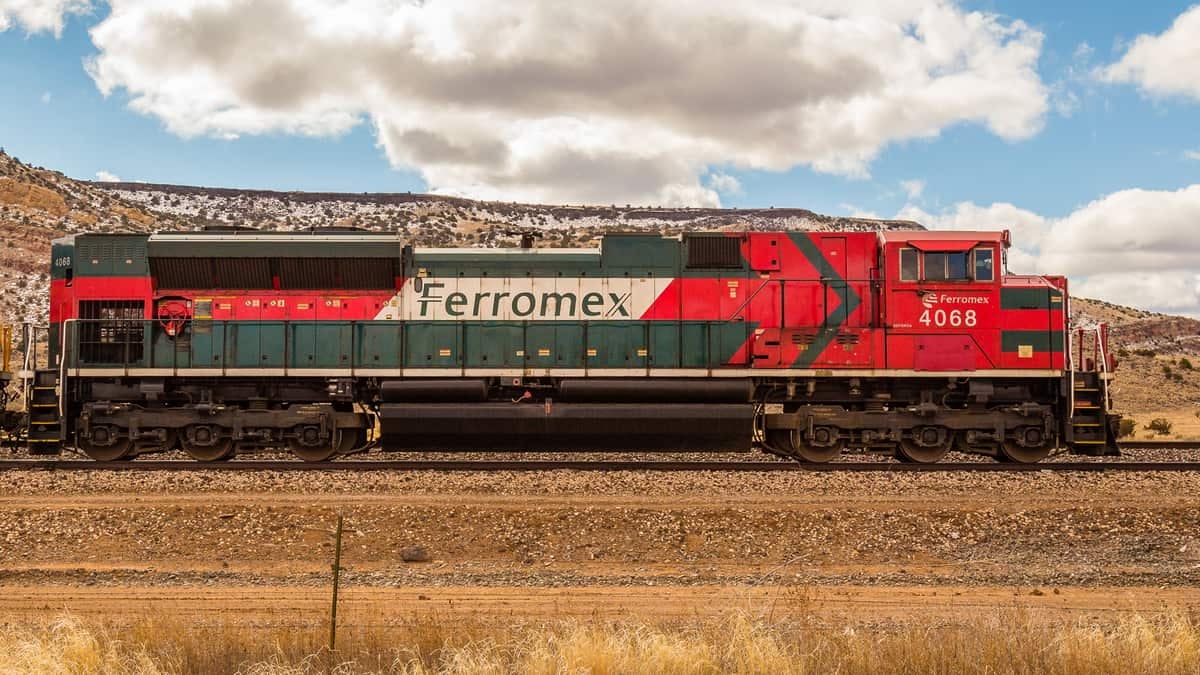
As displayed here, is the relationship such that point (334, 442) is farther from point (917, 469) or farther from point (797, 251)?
point (917, 469)

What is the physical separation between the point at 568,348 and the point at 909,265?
5749mm

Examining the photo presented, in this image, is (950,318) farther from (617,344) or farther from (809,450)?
(617,344)

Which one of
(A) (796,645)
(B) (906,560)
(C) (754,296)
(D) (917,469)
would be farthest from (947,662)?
(C) (754,296)

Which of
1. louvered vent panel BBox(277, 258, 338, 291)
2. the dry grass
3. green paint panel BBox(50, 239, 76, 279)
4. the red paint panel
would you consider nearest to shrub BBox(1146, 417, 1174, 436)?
the red paint panel

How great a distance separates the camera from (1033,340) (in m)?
13.7

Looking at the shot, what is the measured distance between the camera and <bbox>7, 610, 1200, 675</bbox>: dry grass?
17.7 ft

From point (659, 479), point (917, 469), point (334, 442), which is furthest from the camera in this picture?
point (334, 442)

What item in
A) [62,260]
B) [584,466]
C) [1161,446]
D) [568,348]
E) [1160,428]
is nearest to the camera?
[584,466]

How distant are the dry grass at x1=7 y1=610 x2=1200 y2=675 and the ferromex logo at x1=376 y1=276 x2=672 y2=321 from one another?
26.8ft

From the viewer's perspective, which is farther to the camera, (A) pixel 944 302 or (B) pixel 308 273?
(B) pixel 308 273

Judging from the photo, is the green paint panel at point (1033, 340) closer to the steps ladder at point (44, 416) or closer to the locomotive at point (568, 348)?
the locomotive at point (568, 348)

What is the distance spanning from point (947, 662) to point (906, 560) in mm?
3426

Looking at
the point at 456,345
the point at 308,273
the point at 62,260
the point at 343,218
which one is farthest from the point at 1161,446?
the point at 343,218

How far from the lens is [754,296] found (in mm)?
13953
